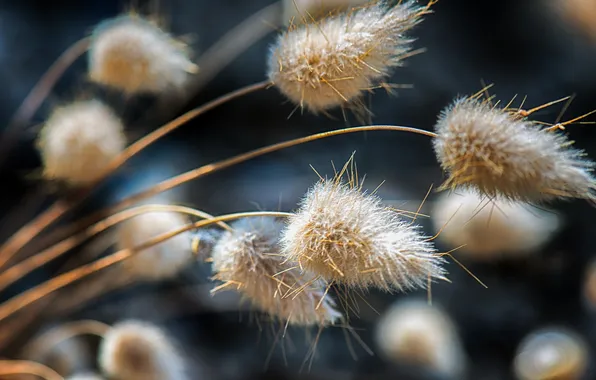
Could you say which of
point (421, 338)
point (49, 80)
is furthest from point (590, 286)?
point (49, 80)

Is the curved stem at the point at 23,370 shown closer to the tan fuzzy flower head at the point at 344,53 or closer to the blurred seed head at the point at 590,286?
the tan fuzzy flower head at the point at 344,53

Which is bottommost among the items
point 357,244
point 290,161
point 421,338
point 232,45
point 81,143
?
point 357,244

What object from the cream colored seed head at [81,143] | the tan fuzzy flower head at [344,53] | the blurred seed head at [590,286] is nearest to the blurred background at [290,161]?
the blurred seed head at [590,286]

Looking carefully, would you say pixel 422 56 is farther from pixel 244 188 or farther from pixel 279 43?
pixel 279 43

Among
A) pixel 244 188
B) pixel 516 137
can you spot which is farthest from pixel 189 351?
pixel 516 137

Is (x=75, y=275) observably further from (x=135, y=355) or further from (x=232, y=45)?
(x=232, y=45)

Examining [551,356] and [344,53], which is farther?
[551,356]

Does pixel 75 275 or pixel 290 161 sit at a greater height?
pixel 290 161
